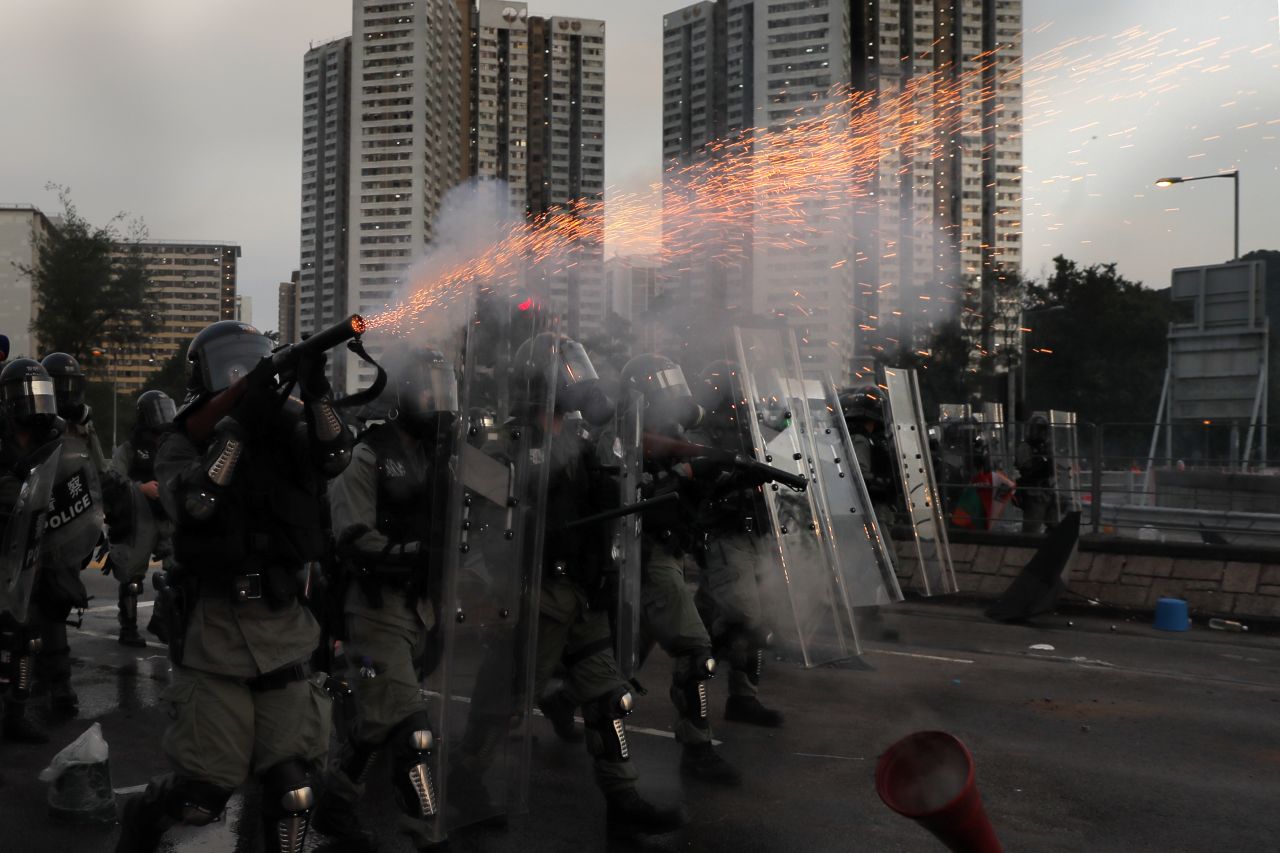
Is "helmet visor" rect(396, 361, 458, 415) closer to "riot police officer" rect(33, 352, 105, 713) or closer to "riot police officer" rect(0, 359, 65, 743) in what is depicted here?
"riot police officer" rect(0, 359, 65, 743)

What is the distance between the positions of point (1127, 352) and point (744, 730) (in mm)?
28373

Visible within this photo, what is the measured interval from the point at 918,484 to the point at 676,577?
5.49 meters

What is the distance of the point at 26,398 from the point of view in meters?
5.29

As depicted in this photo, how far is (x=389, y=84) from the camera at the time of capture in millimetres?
15922

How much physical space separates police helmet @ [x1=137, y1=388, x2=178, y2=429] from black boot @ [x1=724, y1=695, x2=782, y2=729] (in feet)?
13.6

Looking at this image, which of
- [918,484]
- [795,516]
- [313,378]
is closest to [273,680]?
[313,378]

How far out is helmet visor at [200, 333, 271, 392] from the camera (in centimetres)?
336

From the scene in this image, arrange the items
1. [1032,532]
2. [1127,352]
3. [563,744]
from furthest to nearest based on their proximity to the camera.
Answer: [1127,352] < [1032,532] < [563,744]

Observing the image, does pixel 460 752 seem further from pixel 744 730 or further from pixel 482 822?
pixel 744 730

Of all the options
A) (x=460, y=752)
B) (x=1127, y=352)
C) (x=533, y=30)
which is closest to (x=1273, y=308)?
(x=1127, y=352)

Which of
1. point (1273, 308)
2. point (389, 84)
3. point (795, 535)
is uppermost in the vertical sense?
point (389, 84)

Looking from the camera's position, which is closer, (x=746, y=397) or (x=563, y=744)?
(x=563, y=744)

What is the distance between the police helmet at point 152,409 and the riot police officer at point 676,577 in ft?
12.1

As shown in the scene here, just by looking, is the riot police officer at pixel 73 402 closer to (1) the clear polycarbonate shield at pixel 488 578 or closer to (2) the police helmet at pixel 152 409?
(2) the police helmet at pixel 152 409
